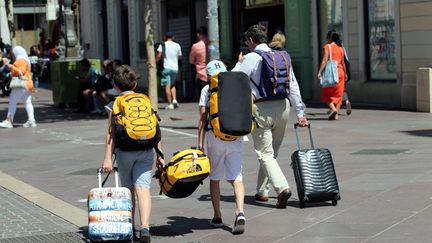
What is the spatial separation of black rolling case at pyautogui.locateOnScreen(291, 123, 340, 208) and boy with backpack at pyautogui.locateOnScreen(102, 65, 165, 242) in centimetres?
172

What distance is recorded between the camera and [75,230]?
8641mm

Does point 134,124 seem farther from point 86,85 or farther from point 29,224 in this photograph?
point 86,85

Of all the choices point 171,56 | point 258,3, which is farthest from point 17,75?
point 258,3

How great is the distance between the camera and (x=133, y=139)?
25.3 feet

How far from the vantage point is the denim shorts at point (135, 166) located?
7.83 metres

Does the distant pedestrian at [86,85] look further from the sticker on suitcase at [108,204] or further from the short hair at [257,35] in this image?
the sticker on suitcase at [108,204]

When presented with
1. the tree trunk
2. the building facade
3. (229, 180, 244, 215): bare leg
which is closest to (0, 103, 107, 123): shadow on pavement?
the tree trunk

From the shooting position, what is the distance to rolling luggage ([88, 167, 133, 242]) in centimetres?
749

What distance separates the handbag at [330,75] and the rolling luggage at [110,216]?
11.4 m

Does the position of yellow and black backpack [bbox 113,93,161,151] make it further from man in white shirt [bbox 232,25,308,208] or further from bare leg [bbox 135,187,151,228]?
man in white shirt [bbox 232,25,308,208]

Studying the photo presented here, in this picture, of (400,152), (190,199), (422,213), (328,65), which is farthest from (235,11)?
(422,213)

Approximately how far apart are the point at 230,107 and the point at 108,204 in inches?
53.6

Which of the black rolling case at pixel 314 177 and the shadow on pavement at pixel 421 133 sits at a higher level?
the black rolling case at pixel 314 177

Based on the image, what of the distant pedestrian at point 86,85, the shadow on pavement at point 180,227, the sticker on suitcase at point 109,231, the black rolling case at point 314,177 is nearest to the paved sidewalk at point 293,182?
the shadow on pavement at point 180,227
